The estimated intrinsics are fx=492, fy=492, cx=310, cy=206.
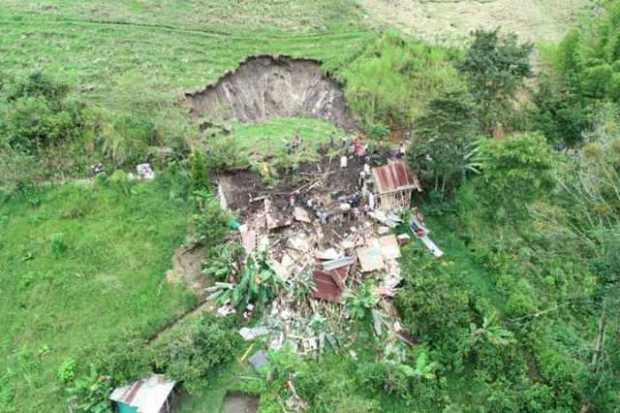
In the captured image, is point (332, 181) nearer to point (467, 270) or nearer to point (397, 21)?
point (467, 270)

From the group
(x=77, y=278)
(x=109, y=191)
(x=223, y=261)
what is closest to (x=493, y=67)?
(x=223, y=261)

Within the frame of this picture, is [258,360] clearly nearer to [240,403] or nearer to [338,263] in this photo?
[240,403]

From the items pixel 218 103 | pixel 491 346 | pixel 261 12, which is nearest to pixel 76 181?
pixel 218 103

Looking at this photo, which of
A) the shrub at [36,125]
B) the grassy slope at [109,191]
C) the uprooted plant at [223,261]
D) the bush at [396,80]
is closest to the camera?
the grassy slope at [109,191]

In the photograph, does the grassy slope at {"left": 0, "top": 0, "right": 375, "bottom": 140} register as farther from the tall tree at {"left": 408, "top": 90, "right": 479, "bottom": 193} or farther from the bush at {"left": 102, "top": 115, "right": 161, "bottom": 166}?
the tall tree at {"left": 408, "top": 90, "right": 479, "bottom": 193}

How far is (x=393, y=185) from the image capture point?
1530cm

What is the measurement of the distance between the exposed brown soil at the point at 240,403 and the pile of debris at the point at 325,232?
143 centimetres

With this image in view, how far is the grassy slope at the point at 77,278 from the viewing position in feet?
41.5

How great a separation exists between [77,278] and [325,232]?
23.9 ft

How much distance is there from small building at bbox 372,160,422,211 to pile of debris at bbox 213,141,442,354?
0.10 ft

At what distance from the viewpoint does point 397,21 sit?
2272 centimetres

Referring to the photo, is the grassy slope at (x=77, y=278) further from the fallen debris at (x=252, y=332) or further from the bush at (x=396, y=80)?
the bush at (x=396, y=80)

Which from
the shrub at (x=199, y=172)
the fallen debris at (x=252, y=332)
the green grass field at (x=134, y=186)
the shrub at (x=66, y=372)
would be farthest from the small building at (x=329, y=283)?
the shrub at (x=66, y=372)

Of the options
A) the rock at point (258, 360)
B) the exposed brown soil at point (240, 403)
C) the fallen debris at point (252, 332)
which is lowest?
the exposed brown soil at point (240, 403)
